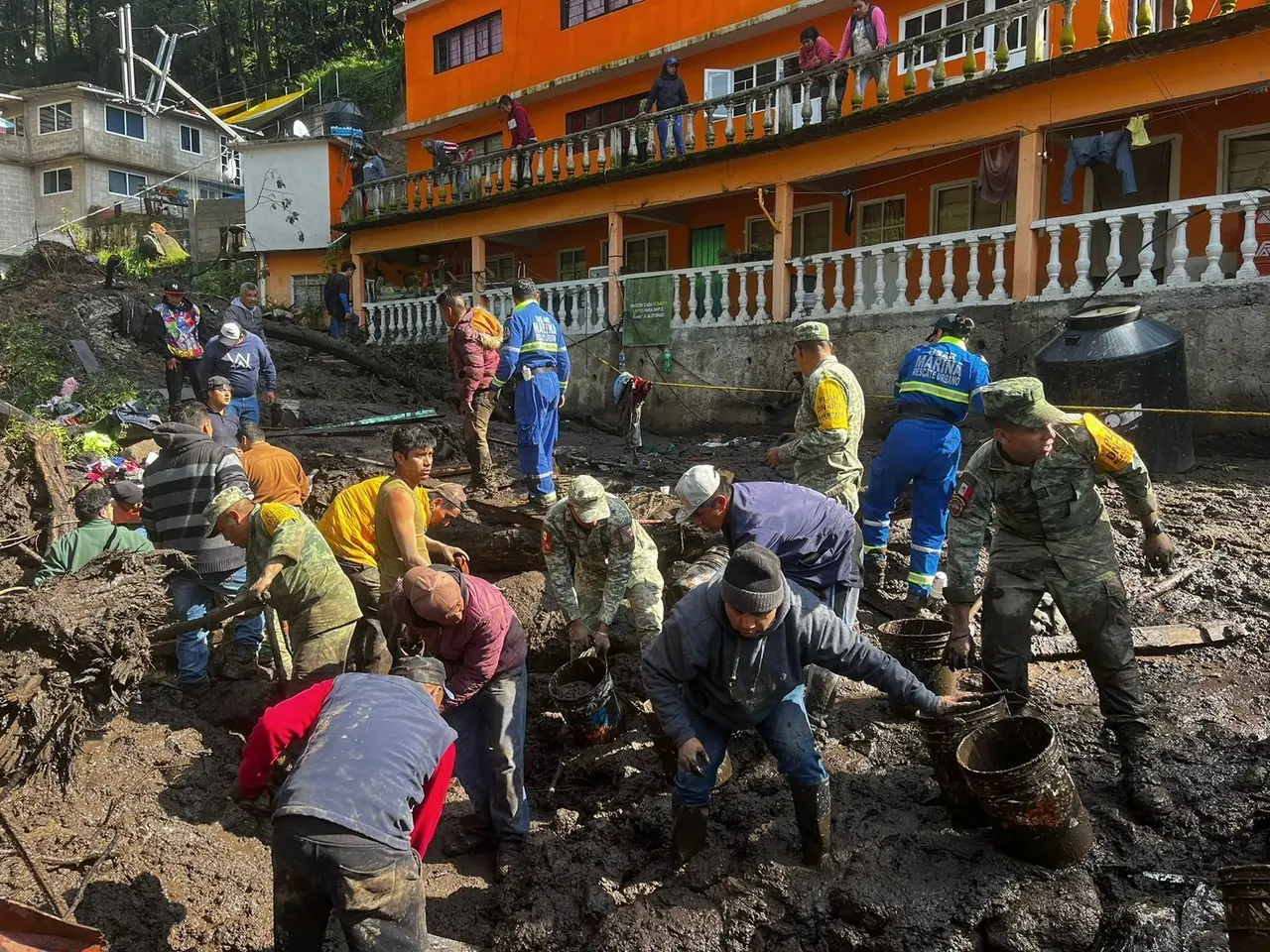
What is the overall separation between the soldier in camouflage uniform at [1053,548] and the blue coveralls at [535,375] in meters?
3.69

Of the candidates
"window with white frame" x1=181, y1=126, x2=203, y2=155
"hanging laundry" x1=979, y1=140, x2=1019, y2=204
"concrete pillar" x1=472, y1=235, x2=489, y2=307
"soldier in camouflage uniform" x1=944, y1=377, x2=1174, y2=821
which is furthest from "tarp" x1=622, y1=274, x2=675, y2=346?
"window with white frame" x1=181, y1=126, x2=203, y2=155

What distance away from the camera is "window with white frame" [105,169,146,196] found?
34.4 m

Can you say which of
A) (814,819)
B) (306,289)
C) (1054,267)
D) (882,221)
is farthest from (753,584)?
(306,289)

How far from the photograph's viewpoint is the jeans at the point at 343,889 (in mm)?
2898

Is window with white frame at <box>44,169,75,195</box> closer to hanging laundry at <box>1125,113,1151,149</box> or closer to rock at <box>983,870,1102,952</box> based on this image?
hanging laundry at <box>1125,113,1151,149</box>

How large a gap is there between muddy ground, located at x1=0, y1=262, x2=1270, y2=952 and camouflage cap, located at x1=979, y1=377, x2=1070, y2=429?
5.34ft

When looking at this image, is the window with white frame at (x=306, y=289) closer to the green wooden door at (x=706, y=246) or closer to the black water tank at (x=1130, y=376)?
the green wooden door at (x=706, y=246)

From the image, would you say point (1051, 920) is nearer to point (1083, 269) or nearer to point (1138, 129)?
point (1083, 269)

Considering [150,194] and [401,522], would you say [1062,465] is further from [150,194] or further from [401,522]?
[150,194]

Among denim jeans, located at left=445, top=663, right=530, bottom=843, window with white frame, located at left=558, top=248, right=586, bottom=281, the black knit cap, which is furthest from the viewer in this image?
window with white frame, located at left=558, top=248, right=586, bottom=281

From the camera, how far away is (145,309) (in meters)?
14.9

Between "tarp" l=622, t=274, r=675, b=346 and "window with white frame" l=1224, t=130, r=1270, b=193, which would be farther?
"tarp" l=622, t=274, r=675, b=346

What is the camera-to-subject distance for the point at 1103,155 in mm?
10477

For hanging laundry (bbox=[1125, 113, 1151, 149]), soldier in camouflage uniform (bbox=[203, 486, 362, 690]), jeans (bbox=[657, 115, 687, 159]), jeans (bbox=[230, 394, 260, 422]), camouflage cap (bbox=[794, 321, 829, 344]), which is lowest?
soldier in camouflage uniform (bbox=[203, 486, 362, 690])
